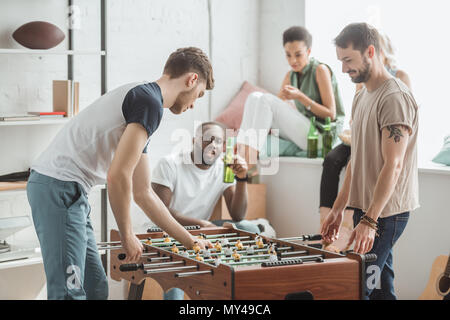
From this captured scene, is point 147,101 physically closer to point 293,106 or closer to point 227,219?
point 227,219

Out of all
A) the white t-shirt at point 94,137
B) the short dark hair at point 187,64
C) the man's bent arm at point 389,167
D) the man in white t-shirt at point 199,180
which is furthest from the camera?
the man in white t-shirt at point 199,180

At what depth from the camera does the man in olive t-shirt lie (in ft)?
7.48

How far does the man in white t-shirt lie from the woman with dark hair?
18.4 inches

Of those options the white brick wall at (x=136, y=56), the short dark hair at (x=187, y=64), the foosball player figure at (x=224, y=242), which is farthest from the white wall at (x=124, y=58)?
the short dark hair at (x=187, y=64)

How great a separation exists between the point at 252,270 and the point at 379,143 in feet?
2.68

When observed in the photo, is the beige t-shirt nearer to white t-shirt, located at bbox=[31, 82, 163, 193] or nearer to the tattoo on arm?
the tattoo on arm

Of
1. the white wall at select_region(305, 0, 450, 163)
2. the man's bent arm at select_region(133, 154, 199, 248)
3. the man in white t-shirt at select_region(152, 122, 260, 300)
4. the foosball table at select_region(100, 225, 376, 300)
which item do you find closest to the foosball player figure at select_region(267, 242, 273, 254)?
the foosball table at select_region(100, 225, 376, 300)

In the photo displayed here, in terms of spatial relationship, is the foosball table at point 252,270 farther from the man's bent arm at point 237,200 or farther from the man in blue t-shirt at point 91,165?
the man's bent arm at point 237,200

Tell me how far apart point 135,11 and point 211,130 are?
0.97 metres

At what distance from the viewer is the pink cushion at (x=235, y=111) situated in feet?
13.9

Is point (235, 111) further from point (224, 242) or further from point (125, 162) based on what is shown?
point (125, 162)

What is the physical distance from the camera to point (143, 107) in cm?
197

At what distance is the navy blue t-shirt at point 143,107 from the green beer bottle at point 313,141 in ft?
6.87
